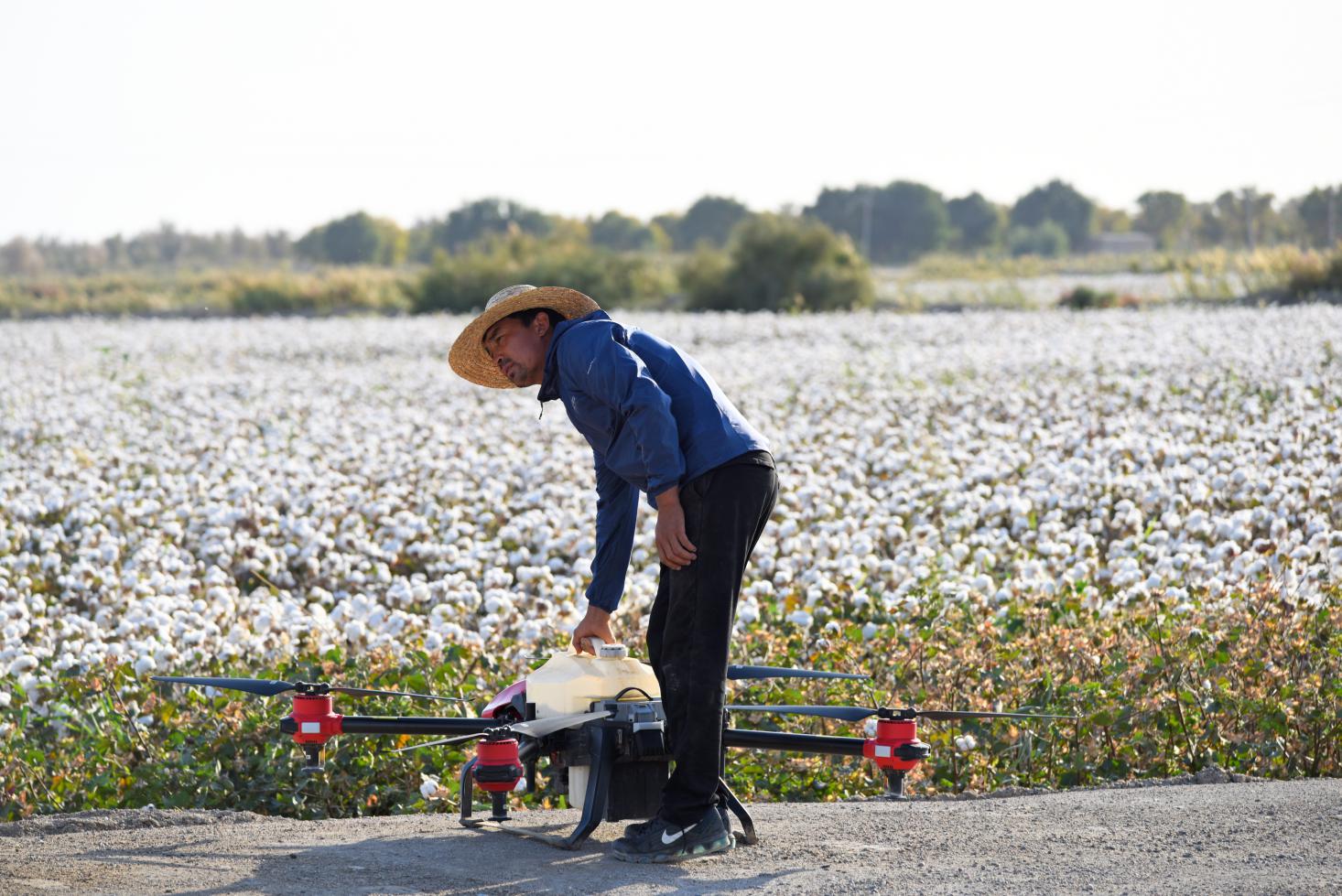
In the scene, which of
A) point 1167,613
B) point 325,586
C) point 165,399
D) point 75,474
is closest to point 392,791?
point 1167,613

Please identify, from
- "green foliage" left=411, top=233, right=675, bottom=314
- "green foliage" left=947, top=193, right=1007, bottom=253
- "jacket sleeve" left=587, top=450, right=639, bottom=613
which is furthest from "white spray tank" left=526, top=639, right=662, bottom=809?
"green foliage" left=947, top=193, right=1007, bottom=253

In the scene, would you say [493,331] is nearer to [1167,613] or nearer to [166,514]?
[1167,613]

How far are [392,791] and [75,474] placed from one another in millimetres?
8214

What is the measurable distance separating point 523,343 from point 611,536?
0.69m

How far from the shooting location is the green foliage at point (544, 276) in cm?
4353

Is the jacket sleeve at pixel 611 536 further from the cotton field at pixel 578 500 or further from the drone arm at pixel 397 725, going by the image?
the cotton field at pixel 578 500

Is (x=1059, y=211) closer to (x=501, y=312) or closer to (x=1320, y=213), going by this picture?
(x=1320, y=213)

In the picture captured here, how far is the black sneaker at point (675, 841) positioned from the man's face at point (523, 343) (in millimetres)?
1408

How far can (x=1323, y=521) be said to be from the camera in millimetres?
8836

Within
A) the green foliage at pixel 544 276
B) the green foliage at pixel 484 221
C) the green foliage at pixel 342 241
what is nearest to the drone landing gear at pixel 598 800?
the green foliage at pixel 544 276

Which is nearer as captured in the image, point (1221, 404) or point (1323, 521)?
point (1323, 521)

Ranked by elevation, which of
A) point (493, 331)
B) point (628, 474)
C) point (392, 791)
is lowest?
point (392, 791)

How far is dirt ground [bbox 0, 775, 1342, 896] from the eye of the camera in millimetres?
4297

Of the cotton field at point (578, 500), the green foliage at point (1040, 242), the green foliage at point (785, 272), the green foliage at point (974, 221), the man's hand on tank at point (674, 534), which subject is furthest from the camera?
the green foliage at point (974, 221)
